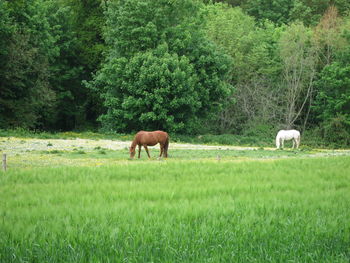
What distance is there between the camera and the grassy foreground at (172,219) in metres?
6.50

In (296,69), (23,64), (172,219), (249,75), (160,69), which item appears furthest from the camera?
(249,75)

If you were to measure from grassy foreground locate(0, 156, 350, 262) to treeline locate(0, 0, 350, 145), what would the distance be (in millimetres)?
26580

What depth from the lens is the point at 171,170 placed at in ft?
49.8

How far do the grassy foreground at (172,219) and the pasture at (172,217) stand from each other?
0.02m

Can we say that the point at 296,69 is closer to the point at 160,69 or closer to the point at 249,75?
the point at 249,75

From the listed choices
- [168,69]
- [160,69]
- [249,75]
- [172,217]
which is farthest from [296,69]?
[172,217]

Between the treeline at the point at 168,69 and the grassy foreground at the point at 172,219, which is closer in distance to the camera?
the grassy foreground at the point at 172,219

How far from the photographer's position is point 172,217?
812 cm

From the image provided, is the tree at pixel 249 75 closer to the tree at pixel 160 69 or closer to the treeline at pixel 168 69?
the treeline at pixel 168 69

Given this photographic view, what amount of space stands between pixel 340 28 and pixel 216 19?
14508 millimetres

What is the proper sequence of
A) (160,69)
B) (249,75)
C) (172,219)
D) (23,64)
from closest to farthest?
(172,219) < (160,69) < (23,64) < (249,75)

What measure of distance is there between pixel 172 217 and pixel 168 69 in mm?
31152

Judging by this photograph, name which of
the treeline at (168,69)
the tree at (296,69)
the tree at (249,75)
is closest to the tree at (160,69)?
the treeline at (168,69)

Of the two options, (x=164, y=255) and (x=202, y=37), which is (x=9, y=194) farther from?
(x=202, y=37)
